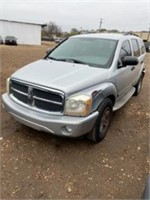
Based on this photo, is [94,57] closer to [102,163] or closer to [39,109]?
[39,109]

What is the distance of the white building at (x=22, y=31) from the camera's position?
34.2 metres

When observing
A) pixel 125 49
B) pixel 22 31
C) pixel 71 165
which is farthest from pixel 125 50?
pixel 22 31

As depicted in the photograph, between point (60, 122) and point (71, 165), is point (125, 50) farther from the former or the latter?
point (71, 165)

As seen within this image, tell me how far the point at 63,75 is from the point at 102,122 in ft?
3.53

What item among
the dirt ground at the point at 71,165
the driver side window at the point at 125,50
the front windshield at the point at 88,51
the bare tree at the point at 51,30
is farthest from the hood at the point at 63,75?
the bare tree at the point at 51,30

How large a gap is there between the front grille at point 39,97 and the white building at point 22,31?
34.7 meters

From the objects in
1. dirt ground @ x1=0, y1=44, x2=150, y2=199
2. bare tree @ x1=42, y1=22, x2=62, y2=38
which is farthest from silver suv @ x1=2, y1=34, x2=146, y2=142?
bare tree @ x1=42, y1=22, x2=62, y2=38

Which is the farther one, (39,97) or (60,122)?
(39,97)

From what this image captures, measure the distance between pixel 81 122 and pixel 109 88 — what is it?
0.96 meters

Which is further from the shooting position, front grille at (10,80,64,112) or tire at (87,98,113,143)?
tire at (87,98,113,143)

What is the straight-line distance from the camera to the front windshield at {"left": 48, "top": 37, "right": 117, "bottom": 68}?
12.1 ft

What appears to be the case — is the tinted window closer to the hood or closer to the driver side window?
the driver side window

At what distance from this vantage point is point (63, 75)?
3.07 metres

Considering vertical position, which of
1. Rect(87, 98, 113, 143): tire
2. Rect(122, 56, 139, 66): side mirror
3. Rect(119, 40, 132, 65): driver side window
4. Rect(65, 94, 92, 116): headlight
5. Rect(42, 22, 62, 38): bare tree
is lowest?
Rect(42, 22, 62, 38): bare tree
